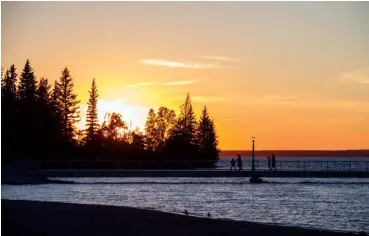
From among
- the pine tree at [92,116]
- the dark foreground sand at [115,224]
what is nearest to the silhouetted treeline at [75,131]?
the pine tree at [92,116]

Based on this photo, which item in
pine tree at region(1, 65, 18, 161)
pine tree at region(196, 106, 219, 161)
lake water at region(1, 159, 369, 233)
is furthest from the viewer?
pine tree at region(196, 106, 219, 161)

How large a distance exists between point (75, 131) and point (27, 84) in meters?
9.67

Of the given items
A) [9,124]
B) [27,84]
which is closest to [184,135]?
[27,84]

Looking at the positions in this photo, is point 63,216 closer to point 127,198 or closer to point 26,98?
point 127,198

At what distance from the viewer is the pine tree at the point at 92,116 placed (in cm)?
8031

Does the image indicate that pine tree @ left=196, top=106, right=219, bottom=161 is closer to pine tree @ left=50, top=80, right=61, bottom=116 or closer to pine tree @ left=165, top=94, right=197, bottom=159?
pine tree @ left=165, top=94, right=197, bottom=159

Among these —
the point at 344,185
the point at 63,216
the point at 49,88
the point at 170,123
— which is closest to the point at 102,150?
the point at 49,88

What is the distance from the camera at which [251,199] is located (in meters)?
37.0

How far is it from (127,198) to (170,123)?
56.1 metres

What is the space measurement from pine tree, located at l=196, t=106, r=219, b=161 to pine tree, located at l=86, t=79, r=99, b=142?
1417cm

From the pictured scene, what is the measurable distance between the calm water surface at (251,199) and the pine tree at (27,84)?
21291 mm

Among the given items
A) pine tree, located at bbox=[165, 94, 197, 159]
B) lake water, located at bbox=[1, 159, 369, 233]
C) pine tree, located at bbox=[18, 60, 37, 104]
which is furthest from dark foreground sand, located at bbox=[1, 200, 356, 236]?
pine tree, located at bbox=[165, 94, 197, 159]

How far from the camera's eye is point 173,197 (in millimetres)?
38156

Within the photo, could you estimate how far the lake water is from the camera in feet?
88.0
